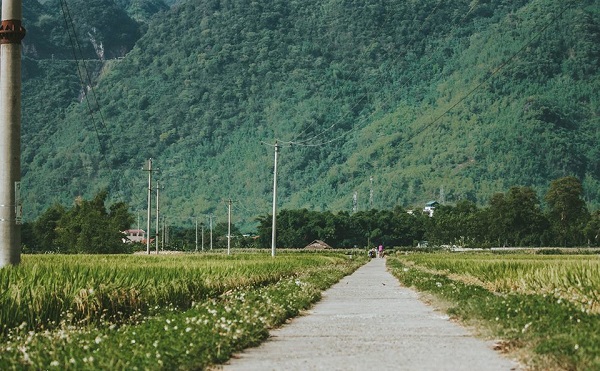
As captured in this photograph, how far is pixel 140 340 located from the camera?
10.9 m

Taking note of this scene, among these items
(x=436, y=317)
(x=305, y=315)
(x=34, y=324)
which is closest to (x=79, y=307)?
(x=34, y=324)

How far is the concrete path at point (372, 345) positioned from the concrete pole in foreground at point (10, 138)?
4.67 meters

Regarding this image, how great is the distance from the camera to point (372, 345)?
13.0 m

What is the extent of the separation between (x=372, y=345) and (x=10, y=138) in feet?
23.8

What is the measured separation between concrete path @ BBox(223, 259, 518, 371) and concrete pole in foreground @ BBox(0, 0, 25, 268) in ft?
15.3

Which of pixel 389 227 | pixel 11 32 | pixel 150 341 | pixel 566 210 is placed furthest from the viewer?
pixel 389 227

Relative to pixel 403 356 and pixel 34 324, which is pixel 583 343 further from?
pixel 34 324

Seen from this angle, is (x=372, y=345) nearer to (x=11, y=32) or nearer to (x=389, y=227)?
(x=11, y=32)

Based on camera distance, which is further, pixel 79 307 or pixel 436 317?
pixel 436 317

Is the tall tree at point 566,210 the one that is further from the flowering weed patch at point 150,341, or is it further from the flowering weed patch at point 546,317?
the flowering weed patch at point 150,341

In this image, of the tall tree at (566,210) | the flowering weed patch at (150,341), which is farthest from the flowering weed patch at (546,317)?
the tall tree at (566,210)

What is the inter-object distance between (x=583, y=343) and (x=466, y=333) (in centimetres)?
468

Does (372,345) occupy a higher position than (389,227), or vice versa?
(389,227)

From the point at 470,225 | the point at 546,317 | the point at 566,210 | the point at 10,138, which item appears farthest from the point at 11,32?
the point at 566,210
